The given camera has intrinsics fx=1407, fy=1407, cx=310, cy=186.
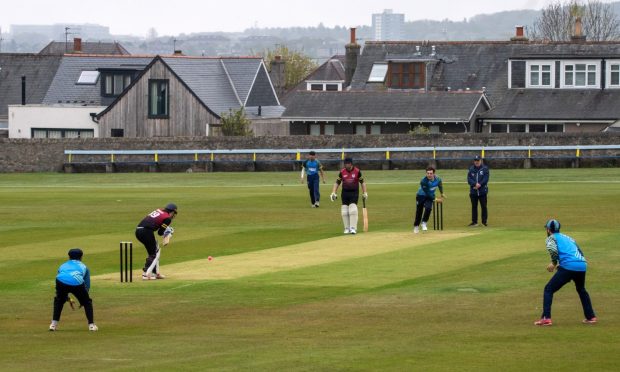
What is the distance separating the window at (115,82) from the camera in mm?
92062

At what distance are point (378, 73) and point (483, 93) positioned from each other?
33.3ft

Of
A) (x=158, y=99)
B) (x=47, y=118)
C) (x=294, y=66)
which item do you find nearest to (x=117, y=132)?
(x=158, y=99)

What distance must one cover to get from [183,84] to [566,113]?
77.0 ft

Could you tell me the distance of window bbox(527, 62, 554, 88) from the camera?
82.6 m

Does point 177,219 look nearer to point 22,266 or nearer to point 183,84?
point 22,266

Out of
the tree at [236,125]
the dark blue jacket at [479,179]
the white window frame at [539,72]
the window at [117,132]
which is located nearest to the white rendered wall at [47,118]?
the window at [117,132]

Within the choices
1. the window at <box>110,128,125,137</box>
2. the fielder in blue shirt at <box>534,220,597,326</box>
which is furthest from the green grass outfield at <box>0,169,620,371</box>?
the window at <box>110,128,125,137</box>

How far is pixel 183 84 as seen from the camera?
86.8 meters

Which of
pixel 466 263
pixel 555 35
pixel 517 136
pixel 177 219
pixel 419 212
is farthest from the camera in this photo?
pixel 555 35

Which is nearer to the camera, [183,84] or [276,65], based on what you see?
[183,84]

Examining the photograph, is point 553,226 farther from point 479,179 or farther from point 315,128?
point 315,128

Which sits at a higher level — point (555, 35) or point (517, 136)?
point (555, 35)

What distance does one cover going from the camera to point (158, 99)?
286 feet

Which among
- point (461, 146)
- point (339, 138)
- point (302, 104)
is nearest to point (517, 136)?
point (461, 146)
